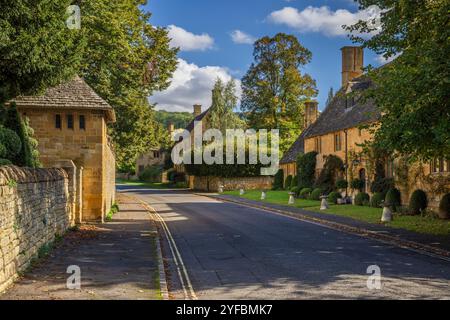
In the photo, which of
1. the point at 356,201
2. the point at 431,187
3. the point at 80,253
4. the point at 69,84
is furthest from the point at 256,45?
the point at 80,253

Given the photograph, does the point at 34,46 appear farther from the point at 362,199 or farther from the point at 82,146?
the point at 362,199

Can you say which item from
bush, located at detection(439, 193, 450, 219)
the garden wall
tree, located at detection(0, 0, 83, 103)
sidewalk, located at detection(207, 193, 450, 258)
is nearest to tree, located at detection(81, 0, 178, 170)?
tree, located at detection(0, 0, 83, 103)

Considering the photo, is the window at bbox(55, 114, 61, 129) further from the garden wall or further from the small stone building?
the garden wall

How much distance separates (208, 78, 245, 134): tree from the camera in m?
74.2

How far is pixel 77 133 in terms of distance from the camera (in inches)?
896

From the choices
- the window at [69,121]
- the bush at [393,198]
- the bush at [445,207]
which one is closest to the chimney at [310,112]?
the bush at [393,198]

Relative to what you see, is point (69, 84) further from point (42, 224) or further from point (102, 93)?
point (42, 224)

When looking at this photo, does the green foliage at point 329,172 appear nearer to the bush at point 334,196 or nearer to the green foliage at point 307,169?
the bush at point 334,196

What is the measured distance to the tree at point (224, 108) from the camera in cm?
7419

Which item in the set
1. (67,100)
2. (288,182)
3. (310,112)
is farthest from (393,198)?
(310,112)

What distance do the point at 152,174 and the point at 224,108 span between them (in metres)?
31.5

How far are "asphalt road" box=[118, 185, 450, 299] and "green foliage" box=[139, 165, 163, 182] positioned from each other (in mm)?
78836

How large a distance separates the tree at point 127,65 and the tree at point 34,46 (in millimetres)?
10848
